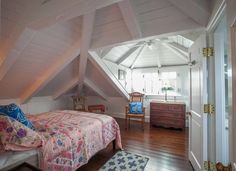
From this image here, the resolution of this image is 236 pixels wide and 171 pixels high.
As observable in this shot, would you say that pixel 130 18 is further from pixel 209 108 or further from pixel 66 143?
pixel 66 143

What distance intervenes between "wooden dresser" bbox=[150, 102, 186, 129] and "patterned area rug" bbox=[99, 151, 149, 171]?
1894 mm

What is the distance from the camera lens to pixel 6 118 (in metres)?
1.43

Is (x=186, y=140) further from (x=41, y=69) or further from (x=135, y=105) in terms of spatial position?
(x=41, y=69)

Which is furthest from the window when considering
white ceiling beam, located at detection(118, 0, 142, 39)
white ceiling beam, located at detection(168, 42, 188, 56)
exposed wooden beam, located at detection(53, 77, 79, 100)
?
white ceiling beam, located at detection(118, 0, 142, 39)

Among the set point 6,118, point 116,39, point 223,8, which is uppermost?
point 116,39

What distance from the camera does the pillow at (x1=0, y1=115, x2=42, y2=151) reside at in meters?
1.35

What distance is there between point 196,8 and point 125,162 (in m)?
2.39

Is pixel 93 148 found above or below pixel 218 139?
below

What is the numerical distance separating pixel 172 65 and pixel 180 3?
3235 mm

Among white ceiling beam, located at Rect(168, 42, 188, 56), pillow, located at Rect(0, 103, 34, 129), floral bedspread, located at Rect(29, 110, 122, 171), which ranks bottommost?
floral bedspread, located at Rect(29, 110, 122, 171)

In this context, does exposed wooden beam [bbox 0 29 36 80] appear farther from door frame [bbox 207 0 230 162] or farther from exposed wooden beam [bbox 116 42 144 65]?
exposed wooden beam [bbox 116 42 144 65]

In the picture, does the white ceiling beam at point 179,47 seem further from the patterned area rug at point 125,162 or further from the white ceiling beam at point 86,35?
the patterned area rug at point 125,162

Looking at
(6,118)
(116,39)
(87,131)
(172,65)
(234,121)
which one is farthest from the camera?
(172,65)

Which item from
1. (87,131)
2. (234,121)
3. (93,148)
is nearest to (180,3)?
(234,121)
